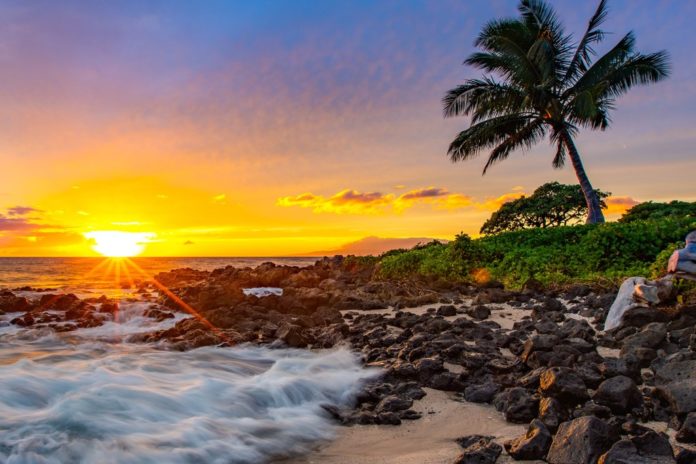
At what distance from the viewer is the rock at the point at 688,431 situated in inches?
126

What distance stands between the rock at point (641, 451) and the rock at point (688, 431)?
0.42 m

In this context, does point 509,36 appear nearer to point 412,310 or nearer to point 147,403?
point 412,310

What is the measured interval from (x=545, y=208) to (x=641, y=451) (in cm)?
2726

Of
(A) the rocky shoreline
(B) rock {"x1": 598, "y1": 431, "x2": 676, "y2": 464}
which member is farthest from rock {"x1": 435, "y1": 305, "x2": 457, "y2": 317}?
(B) rock {"x1": 598, "y1": 431, "x2": 676, "y2": 464}

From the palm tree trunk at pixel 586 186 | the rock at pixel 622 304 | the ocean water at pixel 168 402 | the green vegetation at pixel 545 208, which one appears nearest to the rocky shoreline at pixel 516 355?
the rock at pixel 622 304

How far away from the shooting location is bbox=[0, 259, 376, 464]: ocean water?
3.91 meters

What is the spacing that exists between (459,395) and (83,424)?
3.37m

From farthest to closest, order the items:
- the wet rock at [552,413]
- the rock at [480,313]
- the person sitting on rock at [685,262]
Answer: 1. the rock at [480,313]
2. the person sitting on rock at [685,262]
3. the wet rock at [552,413]

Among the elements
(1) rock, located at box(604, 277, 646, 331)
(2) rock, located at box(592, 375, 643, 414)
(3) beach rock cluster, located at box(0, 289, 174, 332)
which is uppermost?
(1) rock, located at box(604, 277, 646, 331)

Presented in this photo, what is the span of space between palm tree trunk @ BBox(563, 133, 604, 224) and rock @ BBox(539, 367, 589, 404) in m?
17.0

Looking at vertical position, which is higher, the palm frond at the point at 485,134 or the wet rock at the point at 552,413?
the palm frond at the point at 485,134

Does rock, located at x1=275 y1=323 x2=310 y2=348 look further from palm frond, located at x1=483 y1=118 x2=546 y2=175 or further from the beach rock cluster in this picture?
palm frond, located at x1=483 y1=118 x2=546 y2=175

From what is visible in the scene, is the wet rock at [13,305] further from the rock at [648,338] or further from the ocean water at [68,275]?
the rock at [648,338]

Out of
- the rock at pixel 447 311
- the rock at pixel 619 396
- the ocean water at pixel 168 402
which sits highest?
the rock at pixel 447 311
